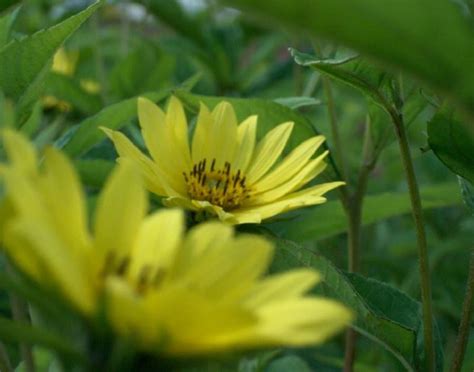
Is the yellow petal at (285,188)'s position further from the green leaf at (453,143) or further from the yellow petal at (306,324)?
the yellow petal at (306,324)

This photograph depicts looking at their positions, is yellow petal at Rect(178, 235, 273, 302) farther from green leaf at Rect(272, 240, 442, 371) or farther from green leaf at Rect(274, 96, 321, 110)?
green leaf at Rect(274, 96, 321, 110)

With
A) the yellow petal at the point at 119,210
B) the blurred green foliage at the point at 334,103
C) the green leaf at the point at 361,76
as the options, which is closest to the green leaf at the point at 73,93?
the blurred green foliage at the point at 334,103

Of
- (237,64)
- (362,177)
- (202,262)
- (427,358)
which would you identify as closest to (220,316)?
(202,262)

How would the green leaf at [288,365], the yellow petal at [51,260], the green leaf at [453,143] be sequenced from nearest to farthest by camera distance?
1. the yellow petal at [51,260]
2. the green leaf at [453,143]
3. the green leaf at [288,365]

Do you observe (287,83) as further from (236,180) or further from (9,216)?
(9,216)

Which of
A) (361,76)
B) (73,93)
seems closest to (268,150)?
(361,76)

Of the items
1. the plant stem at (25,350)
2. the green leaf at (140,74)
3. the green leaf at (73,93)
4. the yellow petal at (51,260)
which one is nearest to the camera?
the yellow petal at (51,260)

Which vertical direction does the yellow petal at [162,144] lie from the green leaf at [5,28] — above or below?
below

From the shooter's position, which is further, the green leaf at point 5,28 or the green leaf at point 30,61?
the green leaf at point 5,28
